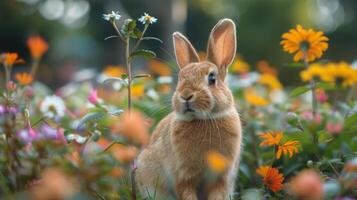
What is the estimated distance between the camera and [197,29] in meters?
20.4

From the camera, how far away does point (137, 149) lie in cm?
236

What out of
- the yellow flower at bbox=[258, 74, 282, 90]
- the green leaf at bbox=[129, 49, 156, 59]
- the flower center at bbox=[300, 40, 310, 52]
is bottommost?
the yellow flower at bbox=[258, 74, 282, 90]

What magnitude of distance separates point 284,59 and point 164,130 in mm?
14530

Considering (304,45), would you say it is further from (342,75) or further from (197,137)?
(197,137)

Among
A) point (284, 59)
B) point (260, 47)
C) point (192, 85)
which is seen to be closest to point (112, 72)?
point (192, 85)

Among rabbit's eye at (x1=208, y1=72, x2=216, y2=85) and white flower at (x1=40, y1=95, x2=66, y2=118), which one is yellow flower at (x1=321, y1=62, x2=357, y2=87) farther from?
white flower at (x1=40, y1=95, x2=66, y2=118)

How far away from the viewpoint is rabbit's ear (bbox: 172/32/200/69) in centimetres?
337

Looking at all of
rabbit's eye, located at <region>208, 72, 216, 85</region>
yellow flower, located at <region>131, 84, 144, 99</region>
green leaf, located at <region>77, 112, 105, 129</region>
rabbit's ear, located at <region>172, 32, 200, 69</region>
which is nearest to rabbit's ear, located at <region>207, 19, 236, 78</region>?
rabbit's ear, located at <region>172, 32, 200, 69</region>

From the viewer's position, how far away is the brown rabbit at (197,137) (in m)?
2.96

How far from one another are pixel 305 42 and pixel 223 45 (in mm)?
506

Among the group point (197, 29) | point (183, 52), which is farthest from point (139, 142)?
point (197, 29)

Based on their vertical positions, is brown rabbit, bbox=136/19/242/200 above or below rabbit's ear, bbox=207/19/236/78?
below

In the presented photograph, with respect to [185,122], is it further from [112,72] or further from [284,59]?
[284,59]

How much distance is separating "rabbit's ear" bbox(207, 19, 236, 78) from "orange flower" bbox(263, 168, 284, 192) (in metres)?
0.67
